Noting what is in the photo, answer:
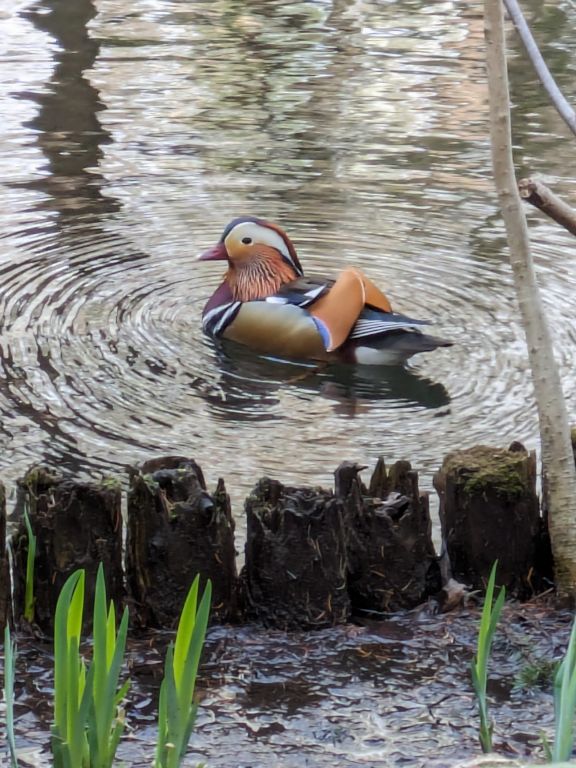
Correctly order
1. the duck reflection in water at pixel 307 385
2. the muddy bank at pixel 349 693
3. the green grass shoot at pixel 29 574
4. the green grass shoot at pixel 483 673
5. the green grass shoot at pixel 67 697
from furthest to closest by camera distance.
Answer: the duck reflection in water at pixel 307 385
the green grass shoot at pixel 29 574
the muddy bank at pixel 349 693
the green grass shoot at pixel 483 673
the green grass shoot at pixel 67 697

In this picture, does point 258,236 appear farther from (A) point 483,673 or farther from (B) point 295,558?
(A) point 483,673

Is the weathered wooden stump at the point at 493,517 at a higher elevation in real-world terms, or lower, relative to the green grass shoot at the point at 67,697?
lower

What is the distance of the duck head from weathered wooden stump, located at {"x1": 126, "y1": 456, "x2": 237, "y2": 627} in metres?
3.53

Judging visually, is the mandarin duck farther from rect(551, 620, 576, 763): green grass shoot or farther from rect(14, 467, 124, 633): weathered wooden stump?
rect(551, 620, 576, 763): green grass shoot

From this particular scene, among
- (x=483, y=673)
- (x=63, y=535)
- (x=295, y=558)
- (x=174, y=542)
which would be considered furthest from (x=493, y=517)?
(x=63, y=535)

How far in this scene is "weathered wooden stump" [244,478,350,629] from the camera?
369 centimetres

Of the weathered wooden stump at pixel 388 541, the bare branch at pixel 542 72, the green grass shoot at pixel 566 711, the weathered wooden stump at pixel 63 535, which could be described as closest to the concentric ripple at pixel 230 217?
the weathered wooden stump at pixel 388 541

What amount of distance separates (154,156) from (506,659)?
726cm

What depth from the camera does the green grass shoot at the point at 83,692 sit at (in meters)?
2.55

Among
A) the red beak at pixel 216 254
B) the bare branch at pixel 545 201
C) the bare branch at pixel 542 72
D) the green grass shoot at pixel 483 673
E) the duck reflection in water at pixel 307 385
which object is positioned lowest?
the duck reflection in water at pixel 307 385

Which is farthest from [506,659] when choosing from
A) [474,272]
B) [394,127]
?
[394,127]

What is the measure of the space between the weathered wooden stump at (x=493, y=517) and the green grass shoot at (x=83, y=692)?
1542 mm

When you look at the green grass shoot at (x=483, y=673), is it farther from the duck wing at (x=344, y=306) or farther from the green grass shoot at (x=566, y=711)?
the duck wing at (x=344, y=306)

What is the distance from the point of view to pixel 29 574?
361cm
